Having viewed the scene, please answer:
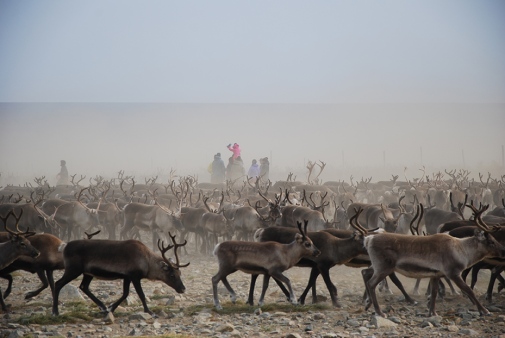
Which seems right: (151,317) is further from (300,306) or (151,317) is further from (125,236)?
(125,236)

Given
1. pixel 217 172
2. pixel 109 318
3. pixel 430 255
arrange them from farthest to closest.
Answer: pixel 217 172 < pixel 430 255 < pixel 109 318

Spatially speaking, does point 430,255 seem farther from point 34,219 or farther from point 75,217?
point 75,217

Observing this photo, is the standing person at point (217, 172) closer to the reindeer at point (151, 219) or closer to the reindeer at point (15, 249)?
the reindeer at point (151, 219)

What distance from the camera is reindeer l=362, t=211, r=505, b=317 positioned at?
29.3ft

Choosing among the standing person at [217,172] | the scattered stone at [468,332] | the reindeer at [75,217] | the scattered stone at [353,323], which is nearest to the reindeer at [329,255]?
the scattered stone at [353,323]

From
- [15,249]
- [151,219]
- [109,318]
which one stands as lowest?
[109,318]

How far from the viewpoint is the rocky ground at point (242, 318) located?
8281mm

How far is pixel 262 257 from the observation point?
9.82m

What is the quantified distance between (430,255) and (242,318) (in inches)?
109

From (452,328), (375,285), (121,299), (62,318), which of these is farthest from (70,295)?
(452,328)

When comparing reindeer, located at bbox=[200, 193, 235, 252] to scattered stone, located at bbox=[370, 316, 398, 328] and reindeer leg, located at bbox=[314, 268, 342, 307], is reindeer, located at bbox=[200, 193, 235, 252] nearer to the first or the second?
reindeer leg, located at bbox=[314, 268, 342, 307]

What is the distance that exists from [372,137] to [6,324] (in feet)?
362

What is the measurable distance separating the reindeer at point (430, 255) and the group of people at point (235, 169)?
2066 cm

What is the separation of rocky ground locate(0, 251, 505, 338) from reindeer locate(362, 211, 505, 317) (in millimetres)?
474
